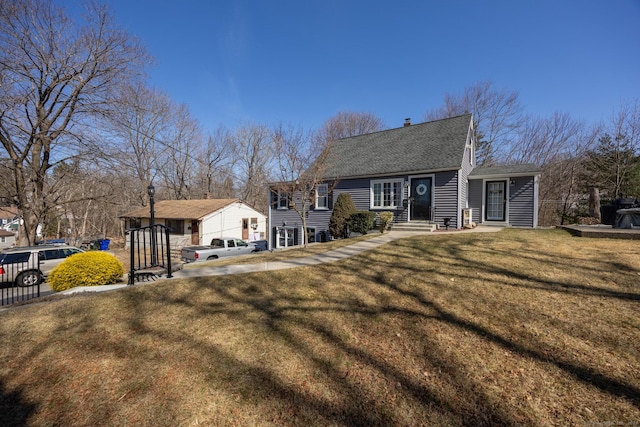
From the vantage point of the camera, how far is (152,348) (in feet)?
11.2

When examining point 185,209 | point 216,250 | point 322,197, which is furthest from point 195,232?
point 322,197

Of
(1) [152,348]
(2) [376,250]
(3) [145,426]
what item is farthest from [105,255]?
(2) [376,250]

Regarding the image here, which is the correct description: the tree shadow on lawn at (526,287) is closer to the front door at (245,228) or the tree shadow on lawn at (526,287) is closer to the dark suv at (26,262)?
the dark suv at (26,262)

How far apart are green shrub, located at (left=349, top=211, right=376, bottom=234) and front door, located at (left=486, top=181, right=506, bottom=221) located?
5683mm

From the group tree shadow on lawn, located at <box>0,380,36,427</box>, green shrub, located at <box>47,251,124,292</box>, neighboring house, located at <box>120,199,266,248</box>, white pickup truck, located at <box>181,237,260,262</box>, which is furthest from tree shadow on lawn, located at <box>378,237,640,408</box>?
neighboring house, located at <box>120,199,266,248</box>

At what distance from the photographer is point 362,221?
12.9 metres

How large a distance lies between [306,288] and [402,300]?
1782 mm

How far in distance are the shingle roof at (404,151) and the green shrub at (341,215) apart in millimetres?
1624

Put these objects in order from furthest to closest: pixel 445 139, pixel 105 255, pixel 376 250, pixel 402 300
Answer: pixel 445 139
pixel 376 250
pixel 105 255
pixel 402 300

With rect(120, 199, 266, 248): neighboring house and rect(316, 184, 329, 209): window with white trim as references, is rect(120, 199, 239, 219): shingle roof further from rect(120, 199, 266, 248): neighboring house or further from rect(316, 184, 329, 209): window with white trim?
rect(316, 184, 329, 209): window with white trim

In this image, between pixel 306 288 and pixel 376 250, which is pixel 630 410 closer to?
pixel 306 288

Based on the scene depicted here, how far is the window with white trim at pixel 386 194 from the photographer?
13.7 metres

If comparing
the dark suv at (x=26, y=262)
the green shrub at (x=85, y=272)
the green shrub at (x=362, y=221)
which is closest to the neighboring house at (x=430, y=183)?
the green shrub at (x=362, y=221)

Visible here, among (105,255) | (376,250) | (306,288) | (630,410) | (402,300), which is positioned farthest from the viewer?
(376,250)
